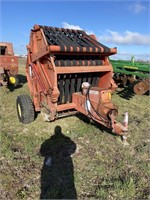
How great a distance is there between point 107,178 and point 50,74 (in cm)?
255

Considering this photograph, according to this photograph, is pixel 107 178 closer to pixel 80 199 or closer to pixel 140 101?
pixel 80 199

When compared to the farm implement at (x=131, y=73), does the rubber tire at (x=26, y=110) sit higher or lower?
lower

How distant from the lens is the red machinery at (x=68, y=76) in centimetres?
489

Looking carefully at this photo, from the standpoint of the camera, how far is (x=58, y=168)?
4.14 meters

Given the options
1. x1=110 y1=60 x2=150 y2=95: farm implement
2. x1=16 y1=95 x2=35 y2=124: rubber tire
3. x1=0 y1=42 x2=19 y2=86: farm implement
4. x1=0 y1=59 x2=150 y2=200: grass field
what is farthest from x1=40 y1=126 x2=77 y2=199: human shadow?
x1=110 y1=60 x2=150 y2=95: farm implement

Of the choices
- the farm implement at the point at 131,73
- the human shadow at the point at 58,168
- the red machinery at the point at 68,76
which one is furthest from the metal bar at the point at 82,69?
the farm implement at the point at 131,73

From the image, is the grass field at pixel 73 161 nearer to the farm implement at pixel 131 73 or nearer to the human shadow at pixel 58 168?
the human shadow at pixel 58 168

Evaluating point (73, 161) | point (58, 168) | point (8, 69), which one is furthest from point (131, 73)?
point (58, 168)

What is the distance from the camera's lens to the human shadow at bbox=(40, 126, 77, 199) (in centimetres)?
350

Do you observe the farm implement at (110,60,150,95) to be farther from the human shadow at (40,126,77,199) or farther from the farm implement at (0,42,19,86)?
the human shadow at (40,126,77,199)

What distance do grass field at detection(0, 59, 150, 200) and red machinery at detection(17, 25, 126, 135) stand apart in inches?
19.7

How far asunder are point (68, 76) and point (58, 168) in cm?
231

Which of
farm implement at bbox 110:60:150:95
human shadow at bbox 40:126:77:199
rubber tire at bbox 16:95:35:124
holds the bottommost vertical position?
human shadow at bbox 40:126:77:199

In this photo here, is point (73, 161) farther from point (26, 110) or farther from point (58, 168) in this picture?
point (26, 110)
